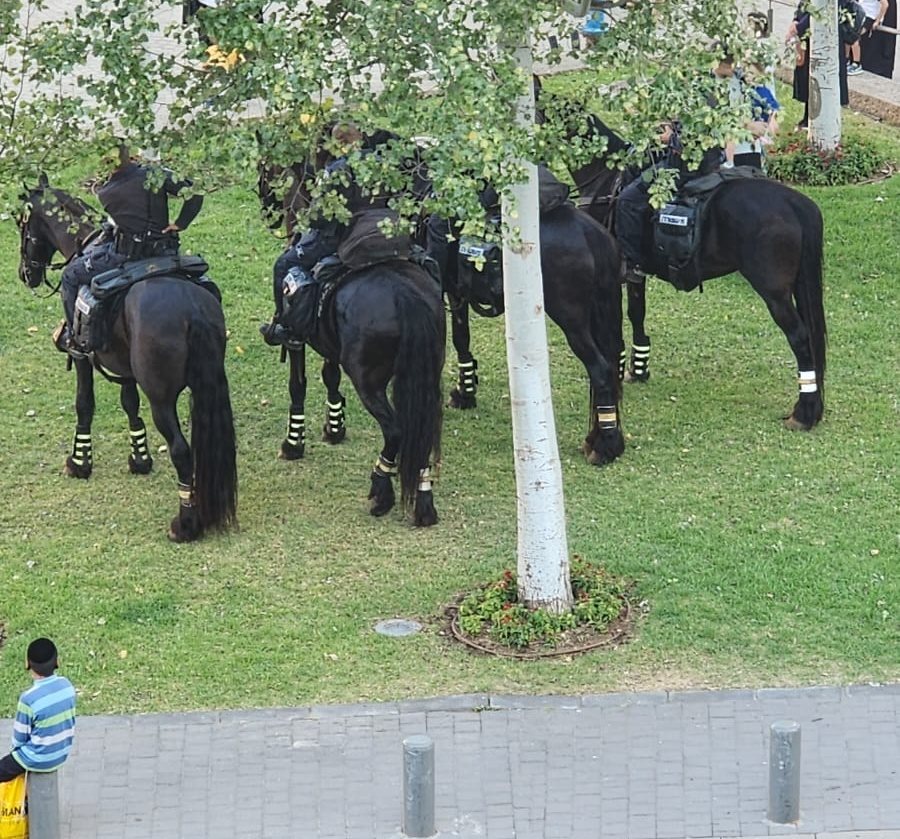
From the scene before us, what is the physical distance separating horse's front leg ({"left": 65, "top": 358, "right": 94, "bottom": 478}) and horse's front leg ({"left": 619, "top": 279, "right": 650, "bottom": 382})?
180 inches

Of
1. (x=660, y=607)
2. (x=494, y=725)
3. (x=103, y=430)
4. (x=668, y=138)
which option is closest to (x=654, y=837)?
(x=494, y=725)

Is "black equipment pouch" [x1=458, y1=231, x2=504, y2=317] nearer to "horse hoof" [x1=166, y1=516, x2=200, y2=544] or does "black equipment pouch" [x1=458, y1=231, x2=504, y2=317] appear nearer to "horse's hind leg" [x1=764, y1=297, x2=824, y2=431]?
"horse's hind leg" [x1=764, y1=297, x2=824, y2=431]

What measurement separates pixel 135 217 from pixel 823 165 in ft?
32.0

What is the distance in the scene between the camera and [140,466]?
15055 millimetres

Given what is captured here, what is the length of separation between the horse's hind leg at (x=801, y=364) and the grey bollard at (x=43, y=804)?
759 centimetres

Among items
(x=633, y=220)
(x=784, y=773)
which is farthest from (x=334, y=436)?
(x=784, y=773)

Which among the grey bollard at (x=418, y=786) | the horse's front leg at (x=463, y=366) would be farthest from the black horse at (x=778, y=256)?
the grey bollard at (x=418, y=786)

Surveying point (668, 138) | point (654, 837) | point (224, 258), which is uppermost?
point (668, 138)

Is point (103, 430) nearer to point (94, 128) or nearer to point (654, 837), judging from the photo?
point (94, 128)

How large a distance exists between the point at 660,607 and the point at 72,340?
16.2 feet

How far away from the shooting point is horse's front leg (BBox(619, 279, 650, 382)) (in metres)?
16.4

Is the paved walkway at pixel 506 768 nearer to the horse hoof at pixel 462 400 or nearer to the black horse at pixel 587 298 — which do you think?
the black horse at pixel 587 298

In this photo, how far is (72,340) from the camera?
14188mm

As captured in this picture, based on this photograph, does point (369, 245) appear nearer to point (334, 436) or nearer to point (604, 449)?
point (334, 436)
